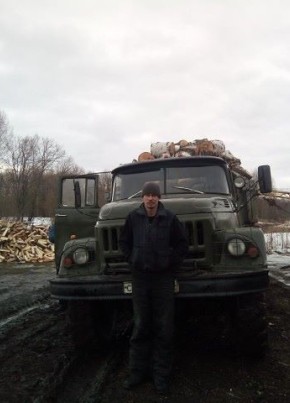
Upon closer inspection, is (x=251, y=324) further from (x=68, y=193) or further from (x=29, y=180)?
(x=29, y=180)

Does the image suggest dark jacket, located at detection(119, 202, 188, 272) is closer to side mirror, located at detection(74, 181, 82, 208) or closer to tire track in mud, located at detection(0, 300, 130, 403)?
tire track in mud, located at detection(0, 300, 130, 403)

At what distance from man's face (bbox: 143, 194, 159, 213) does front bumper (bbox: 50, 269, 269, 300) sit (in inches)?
31.7

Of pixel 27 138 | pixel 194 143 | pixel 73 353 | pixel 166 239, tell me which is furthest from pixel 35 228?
pixel 27 138

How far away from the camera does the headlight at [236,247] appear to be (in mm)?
4945

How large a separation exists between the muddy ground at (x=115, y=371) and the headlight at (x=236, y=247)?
1183 mm

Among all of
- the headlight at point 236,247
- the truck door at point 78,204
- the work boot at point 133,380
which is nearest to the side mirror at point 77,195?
the truck door at point 78,204

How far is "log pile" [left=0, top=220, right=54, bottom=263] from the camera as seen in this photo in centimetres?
1925

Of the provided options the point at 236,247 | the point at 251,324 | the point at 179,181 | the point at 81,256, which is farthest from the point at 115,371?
the point at 179,181

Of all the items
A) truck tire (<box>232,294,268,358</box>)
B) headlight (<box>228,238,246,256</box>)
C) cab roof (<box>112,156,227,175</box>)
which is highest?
cab roof (<box>112,156,227,175</box>)

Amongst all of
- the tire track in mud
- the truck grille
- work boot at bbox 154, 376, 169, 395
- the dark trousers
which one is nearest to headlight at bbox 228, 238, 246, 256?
the truck grille

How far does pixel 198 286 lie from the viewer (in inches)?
183

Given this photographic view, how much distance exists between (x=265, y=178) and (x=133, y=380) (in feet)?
11.1

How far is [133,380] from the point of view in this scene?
4367 mm

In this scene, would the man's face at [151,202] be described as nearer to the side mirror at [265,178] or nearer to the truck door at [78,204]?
the side mirror at [265,178]
